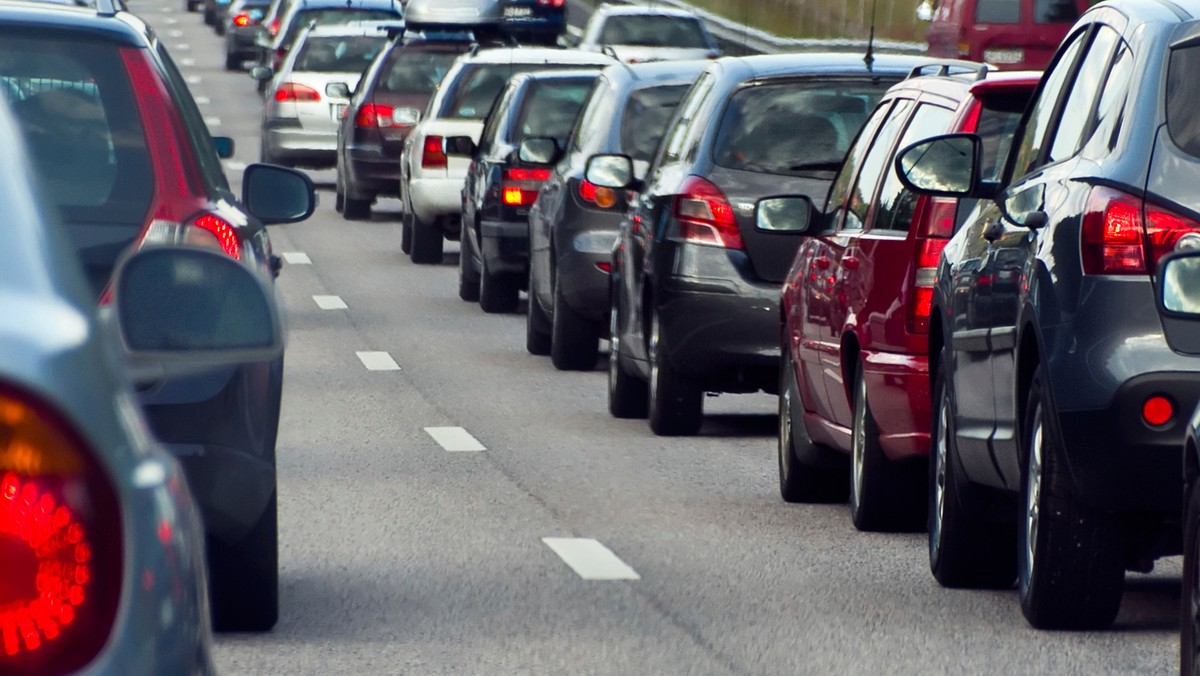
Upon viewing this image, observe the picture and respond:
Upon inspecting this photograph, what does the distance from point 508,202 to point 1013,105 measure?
959 centimetres

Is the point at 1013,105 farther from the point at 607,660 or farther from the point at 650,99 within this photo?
the point at 650,99

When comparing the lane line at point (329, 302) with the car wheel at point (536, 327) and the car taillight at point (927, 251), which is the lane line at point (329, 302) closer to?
the car wheel at point (536, 327)

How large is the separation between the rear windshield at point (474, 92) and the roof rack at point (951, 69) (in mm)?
12438

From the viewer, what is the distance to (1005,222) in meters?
7.52

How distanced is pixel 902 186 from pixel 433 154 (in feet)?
46.2

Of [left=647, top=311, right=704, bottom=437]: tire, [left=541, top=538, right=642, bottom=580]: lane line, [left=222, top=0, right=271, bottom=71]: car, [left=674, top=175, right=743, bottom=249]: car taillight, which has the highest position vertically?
[left=674, top=175, right=743, bottom=249]: car taillight

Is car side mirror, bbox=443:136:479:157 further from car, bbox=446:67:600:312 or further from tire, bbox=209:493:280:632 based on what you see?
tire, bbox=209:493:280:632

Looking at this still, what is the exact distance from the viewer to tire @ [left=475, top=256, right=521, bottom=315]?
19391mm

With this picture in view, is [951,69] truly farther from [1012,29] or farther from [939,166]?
[1012,29]

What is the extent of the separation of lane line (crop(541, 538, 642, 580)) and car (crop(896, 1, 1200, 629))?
102 centimetres

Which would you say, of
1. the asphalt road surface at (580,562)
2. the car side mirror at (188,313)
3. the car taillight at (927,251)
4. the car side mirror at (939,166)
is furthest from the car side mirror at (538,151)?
the car side mirror at (188,313)

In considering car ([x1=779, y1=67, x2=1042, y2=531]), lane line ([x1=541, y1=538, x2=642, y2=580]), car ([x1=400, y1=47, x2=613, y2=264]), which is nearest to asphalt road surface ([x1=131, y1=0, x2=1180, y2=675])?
lane line ([x1=541, y1=538, x2=642, y2=580])

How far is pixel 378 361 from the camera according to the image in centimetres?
1619

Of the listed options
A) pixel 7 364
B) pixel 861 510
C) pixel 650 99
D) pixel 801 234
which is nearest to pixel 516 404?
pixel 650 99
